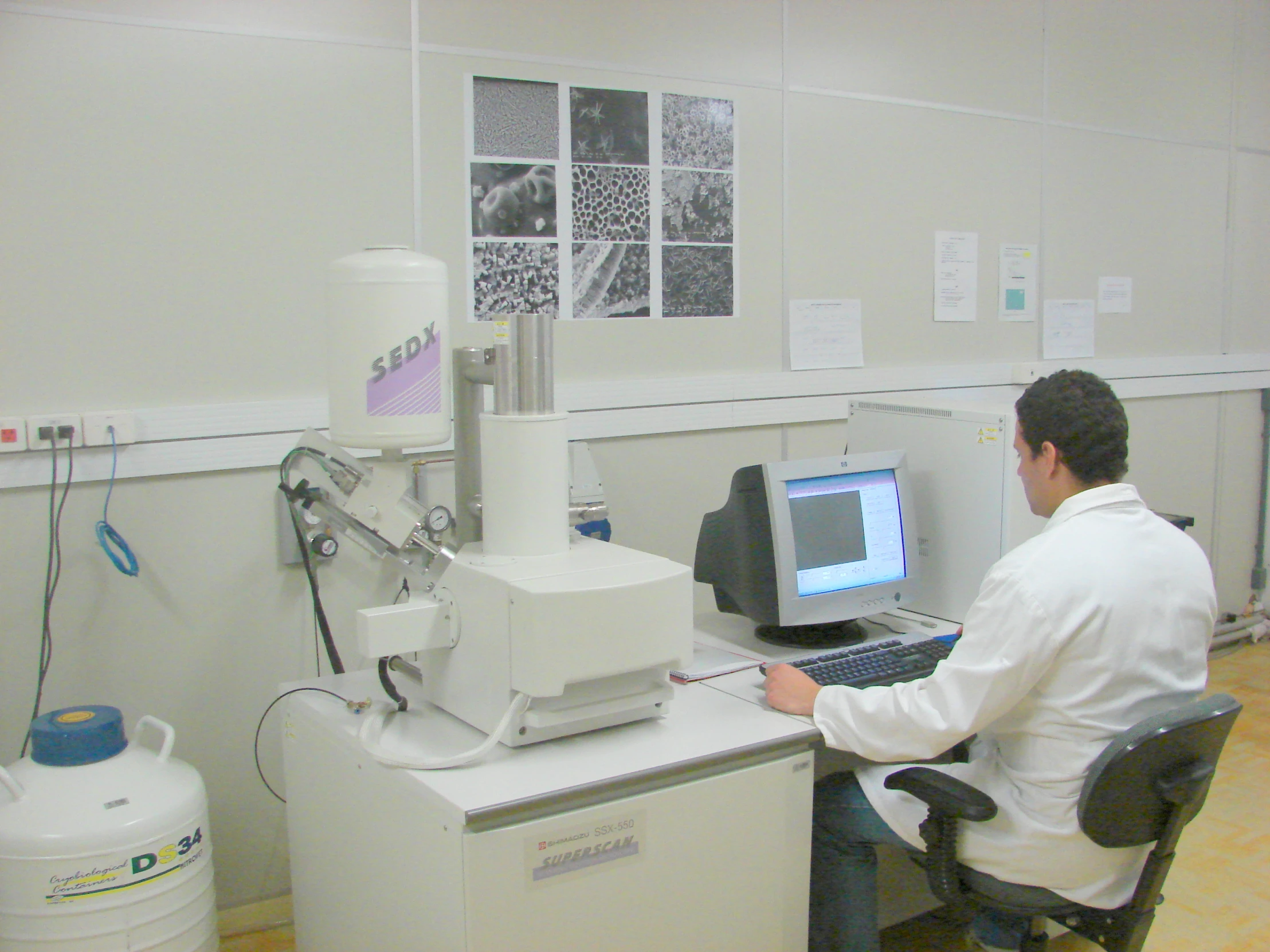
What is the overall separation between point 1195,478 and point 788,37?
2.61 m

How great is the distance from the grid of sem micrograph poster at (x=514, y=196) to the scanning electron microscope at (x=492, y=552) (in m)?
0.88

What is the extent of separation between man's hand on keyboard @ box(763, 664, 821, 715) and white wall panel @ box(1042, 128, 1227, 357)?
252 cm

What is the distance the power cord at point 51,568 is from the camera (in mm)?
2143

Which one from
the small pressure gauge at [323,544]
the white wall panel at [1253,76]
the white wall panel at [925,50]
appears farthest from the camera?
the white wall panel at [1253,76]

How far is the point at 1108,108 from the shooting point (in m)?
3.89

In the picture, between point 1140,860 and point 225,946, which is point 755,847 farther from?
point 225,946

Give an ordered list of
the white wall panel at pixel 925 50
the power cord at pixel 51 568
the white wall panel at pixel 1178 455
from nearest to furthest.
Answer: the power cord at pixel 51 568 → the white wall panel at pixel 925 50 → the white wall panel at pixel 1178 455

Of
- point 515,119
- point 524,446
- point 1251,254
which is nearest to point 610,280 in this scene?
point 515,119

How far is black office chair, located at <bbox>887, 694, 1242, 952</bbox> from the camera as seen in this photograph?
1.50 m

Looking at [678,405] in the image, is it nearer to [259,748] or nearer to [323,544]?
[323,544]

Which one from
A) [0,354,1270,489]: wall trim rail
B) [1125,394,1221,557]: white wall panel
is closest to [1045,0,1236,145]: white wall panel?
[0,354,1270,489]: wall trim rail

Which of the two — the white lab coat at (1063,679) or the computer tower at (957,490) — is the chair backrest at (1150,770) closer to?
the white lab coat at (1063,679)

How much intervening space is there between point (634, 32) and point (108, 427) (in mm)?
1607

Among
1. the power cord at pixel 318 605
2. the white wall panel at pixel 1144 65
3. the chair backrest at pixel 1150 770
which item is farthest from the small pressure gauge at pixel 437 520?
the white wall panel at pixel 1144 65
